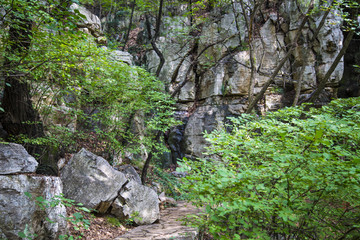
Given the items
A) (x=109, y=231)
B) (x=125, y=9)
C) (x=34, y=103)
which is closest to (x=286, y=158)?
(x=109, y=231)

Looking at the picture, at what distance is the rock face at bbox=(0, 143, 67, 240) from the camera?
2490mm

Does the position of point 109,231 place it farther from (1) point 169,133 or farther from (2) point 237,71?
(2) point 237,71

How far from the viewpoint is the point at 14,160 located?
9.71 ft

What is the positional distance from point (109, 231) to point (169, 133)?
8853mm

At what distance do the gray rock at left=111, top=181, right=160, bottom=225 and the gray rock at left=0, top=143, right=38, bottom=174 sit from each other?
6.51ft

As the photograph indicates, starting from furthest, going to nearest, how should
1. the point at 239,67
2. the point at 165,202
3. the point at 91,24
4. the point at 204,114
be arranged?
the point at 204,114 < the point at 239,67 < the point at 91,24 < the point at 165,202

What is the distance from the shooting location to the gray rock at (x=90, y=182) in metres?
4.07

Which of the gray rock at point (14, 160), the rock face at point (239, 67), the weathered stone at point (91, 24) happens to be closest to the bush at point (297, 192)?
the gray rock at point (14, 160)

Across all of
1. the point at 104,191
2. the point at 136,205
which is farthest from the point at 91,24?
the point at 136,205

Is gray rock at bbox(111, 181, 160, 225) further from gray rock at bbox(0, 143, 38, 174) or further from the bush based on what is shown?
the bush

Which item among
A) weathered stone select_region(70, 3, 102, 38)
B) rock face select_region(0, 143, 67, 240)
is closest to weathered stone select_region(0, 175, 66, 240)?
rock face select_region(0, 143, 67, 240)

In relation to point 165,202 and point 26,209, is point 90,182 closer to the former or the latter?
point 26,209

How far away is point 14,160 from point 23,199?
2.18 ft

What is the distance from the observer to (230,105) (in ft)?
38.2
